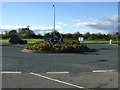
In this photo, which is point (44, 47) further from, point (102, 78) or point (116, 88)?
point (116, 88)

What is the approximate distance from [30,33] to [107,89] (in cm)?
9196

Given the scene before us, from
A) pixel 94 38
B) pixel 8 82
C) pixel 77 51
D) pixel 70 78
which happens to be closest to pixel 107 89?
pixel 70 78

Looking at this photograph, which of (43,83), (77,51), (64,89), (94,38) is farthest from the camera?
(94,38)

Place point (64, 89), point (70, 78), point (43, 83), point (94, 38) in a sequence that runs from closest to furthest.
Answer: point (64, 89) → point (43, 83) → point (70, 78) → point (94, 38)

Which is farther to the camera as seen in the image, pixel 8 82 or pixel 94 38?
pixel 94 38

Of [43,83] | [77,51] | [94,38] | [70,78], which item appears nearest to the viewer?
[43,83]

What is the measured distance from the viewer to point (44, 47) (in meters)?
22.0

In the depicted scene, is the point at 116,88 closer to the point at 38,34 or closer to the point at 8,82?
the point at 8,82

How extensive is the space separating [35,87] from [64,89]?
35.0 inches

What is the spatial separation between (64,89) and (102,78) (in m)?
2.34

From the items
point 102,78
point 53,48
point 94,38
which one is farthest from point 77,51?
point 94,38

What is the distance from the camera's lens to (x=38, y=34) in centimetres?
9850

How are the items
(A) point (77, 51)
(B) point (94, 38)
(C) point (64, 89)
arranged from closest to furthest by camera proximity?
(C) point (64, 89), (A) point (77, 51), (B) point (94, 38)

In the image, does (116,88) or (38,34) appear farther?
(38,34)
